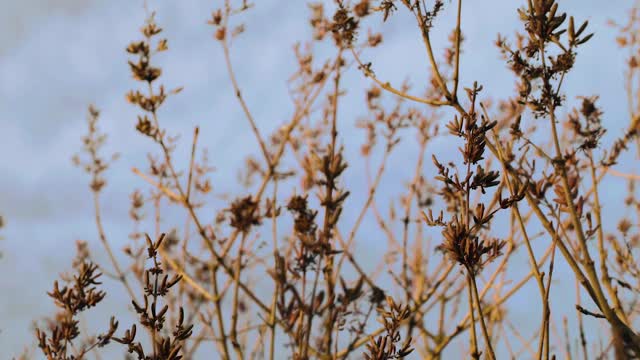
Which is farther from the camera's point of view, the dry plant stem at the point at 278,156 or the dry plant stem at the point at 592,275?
the dry plant stem at the point at 278,156

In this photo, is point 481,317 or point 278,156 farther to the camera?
point 278,156

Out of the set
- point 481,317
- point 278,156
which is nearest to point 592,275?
point 481,317

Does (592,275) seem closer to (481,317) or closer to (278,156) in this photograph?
(481,317)

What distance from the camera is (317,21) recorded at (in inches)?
154

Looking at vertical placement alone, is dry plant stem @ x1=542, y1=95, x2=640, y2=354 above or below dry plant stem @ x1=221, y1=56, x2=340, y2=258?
below

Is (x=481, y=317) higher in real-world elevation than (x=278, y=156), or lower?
lower

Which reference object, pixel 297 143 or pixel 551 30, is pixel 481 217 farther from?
pixel 297 143

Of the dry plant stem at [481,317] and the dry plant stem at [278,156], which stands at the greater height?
the dry plant stem at [278,156]

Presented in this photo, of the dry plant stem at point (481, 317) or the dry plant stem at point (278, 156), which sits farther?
the dry plant stem at point (278, 156)

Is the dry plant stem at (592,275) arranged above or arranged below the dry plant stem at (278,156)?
below

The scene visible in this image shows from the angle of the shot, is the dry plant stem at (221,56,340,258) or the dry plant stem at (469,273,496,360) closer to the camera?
the dry plant stem at (469,273,496,360)

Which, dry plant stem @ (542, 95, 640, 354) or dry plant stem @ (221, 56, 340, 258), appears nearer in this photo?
dry plant stem @ (542, 95, 640, 354)

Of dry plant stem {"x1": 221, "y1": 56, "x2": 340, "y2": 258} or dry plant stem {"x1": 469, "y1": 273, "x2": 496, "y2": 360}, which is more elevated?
dry plant stem {"x1": 221, "y1": 56, "x2": 340, "y2": 258}

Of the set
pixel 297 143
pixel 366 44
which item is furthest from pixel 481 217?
pixel 297 143
